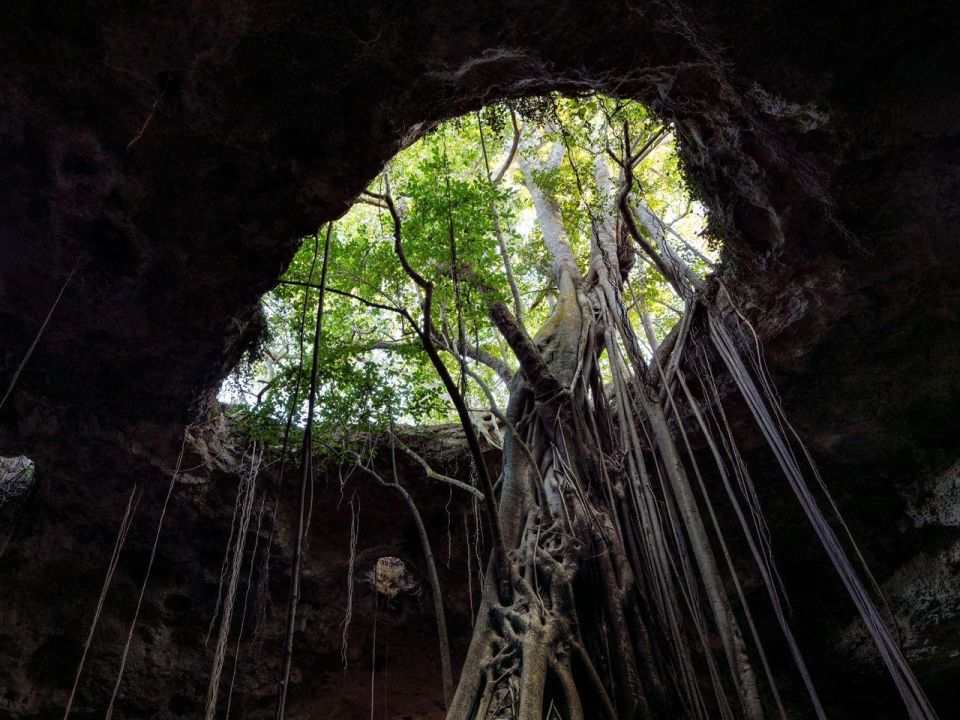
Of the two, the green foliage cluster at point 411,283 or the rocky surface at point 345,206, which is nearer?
the rocky surface at point 345,206

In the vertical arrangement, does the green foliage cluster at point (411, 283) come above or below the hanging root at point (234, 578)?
above

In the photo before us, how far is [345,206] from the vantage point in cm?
259

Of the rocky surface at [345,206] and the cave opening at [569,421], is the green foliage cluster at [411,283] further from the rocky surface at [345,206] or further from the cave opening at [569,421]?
the rocky surface at [345,206]

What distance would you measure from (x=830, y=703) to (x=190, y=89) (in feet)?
16.8

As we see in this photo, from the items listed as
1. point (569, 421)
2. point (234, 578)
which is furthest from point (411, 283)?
point (234, 578)

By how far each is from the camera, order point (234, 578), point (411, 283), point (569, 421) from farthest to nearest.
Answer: point (411, 283) → point (569, 421) → point (234, 578)

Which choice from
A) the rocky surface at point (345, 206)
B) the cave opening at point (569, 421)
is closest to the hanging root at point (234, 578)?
the cave opening at point (569, 421)

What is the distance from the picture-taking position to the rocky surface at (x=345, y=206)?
2139mm

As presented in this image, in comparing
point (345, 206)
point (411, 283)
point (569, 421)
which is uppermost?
point (411, 283)

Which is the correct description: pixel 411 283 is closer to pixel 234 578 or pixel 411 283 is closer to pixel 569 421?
pixel 569 421

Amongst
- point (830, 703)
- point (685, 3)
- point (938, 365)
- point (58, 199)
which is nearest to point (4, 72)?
point (58, 199)

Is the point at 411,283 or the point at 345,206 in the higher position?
the point at 411,283

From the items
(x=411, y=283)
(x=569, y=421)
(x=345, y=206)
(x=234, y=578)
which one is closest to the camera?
(x=345, y=206)

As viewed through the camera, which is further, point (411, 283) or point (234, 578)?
point (411, 283)
